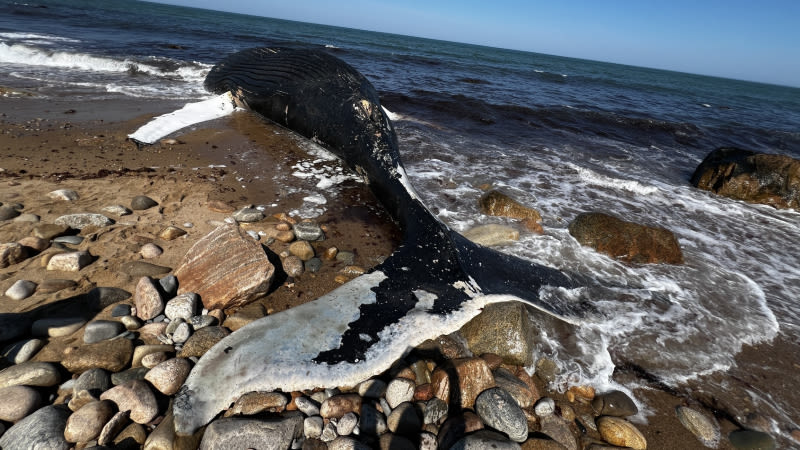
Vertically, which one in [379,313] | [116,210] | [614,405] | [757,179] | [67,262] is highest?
[757,179]

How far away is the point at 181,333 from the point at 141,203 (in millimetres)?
2082

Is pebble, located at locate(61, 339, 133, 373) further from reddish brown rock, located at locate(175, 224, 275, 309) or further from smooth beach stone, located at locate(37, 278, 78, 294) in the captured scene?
smooth beach stone, located at locate(37, 278, 78, 294)

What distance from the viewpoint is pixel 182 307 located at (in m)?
2.62

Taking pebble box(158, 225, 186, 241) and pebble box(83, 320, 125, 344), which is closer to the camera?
pebble box(83, 320, 125, 344)

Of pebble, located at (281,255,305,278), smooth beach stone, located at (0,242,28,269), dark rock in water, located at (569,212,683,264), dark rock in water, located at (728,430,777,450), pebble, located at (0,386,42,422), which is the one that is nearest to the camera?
pebble, located at (0,386,42,422)

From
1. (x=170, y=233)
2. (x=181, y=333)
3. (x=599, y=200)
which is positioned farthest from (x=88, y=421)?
(x=599, y=200)

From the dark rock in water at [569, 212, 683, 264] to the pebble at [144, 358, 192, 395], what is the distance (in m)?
4.42

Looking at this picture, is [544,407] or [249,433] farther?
[544,407]

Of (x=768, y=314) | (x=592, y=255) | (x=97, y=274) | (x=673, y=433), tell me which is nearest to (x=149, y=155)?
(x=97, y=274)

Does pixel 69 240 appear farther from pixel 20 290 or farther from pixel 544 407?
pixel 544 407

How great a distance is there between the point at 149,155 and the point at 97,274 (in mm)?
2940

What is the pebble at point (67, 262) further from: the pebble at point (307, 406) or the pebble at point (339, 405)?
the pebble at point (339, 405)

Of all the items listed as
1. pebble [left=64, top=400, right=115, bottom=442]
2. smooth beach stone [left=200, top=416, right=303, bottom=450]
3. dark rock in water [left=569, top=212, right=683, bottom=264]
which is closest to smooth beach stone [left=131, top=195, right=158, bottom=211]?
pebble [left=64, top=400, right=115, bottom=442]

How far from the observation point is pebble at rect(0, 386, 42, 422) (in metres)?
1.88
